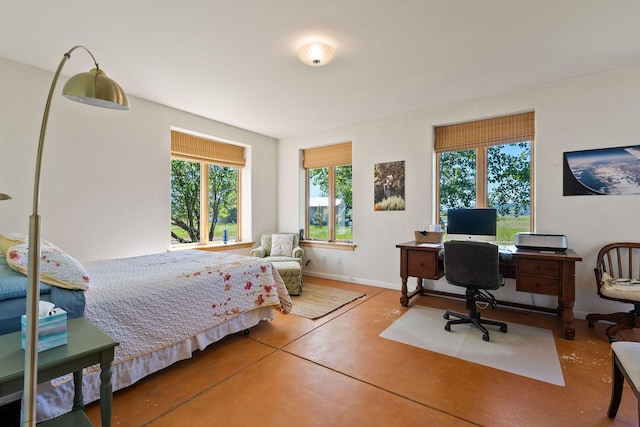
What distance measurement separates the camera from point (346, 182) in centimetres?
496

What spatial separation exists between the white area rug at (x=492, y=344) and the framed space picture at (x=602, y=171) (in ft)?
5.17

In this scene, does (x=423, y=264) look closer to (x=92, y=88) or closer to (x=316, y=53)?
(x=316, y=53)

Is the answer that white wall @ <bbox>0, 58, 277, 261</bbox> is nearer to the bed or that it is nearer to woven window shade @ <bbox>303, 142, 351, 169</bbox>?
the bed

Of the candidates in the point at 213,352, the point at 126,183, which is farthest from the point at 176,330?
the point at 126,183

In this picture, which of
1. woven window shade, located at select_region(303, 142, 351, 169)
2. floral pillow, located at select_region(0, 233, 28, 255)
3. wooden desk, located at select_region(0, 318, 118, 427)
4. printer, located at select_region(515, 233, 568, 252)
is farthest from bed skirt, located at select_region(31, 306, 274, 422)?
woven window shade, located at select_region(303, 142, 351, 169)

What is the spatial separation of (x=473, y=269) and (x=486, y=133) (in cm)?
193

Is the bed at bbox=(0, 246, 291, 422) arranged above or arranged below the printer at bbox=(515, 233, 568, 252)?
below

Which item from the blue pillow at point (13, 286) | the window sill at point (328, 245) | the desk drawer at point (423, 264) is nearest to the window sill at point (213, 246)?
the window sill at point (328, 245)

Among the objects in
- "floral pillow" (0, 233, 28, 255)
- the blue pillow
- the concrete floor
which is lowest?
the concrete floor

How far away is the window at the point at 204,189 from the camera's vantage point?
424cm

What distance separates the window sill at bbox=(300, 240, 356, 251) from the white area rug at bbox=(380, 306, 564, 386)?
1.73m

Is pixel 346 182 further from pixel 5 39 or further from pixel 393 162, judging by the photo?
pixel 5 39

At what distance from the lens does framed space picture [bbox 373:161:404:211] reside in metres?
4.21

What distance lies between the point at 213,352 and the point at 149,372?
523mm
